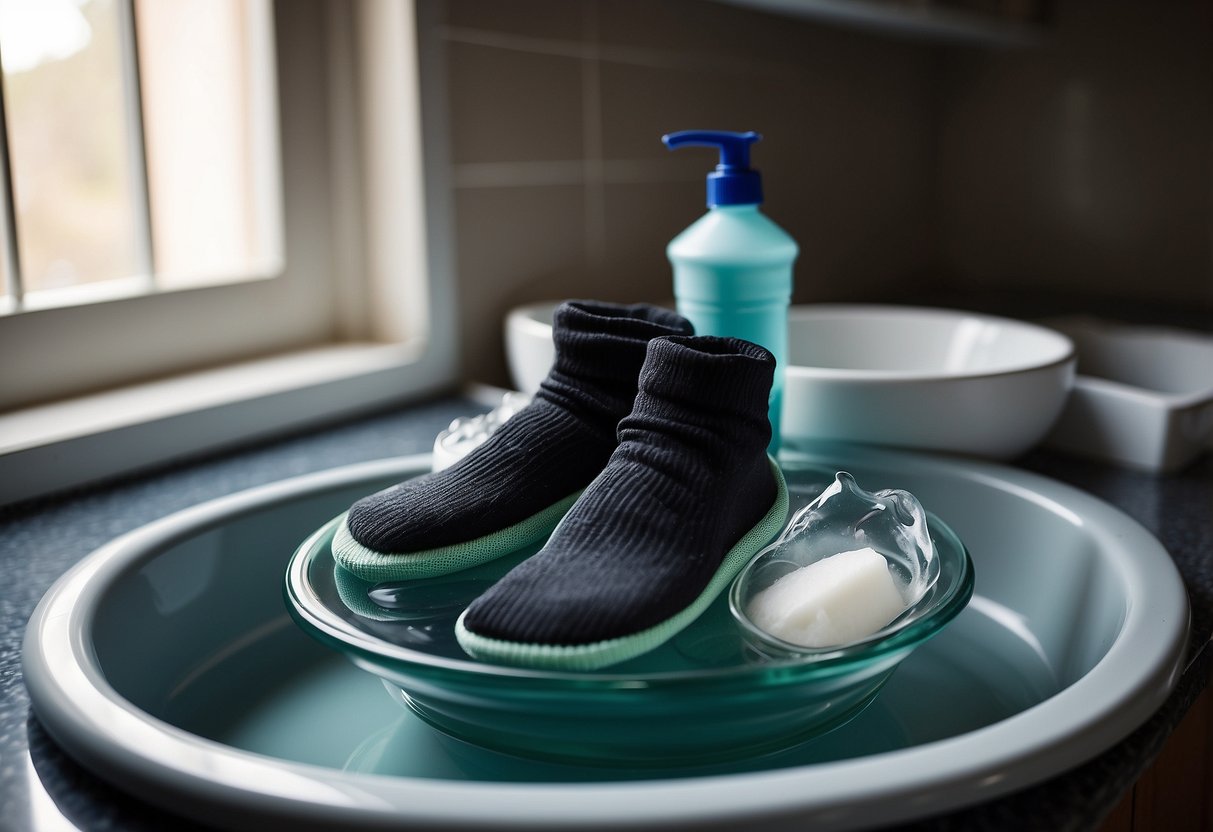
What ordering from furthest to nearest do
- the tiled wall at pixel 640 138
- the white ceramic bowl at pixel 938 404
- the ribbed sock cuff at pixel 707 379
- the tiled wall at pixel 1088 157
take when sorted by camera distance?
the tiled wall at pixel 1088 157 → the tiled wall at pixel 640 138 → the white ceramic bowl at pixel 938 404 → the ribbed sock cuff at pixel 707 379

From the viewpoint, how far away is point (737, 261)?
2.31 ft

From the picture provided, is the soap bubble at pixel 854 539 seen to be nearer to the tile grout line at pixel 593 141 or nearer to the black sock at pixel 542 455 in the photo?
the black sock at pixel 542 455

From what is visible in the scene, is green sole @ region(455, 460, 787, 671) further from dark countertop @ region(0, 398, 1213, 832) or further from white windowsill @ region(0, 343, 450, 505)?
white windowsill @ region(0, 343, 450, 505)

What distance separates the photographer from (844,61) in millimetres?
1496

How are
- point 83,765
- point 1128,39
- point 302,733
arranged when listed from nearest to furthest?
point 83,765
point 302,733
point 1128,39

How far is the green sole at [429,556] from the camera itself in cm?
50

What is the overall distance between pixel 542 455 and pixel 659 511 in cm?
10

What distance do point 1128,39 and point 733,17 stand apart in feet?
1.95

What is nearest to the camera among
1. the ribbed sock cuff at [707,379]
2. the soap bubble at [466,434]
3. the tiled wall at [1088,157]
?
the ribbed sock cuff at [707,379]

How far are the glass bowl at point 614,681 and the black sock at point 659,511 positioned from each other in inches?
0.8

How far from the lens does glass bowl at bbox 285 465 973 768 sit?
1.34 ft

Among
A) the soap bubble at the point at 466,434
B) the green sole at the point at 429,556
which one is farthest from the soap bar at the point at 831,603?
the soap bubble at the point at 466,434

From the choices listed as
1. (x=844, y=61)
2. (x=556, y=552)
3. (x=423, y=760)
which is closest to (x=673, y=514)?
(x=556, y=552)

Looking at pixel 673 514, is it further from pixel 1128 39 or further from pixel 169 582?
pixel 1128 39
